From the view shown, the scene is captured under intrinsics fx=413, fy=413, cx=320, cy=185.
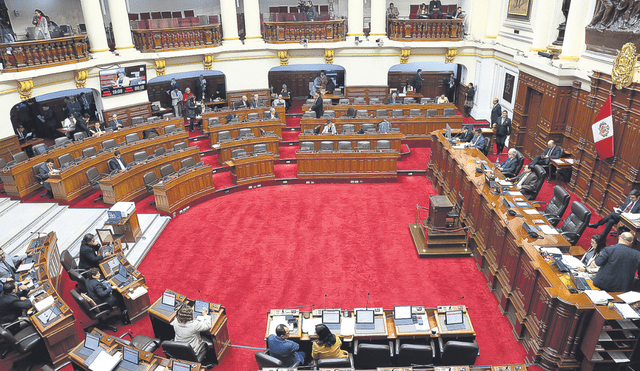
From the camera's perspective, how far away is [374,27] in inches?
675

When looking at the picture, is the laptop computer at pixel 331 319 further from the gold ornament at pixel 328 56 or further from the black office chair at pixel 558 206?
the gold ornament at pixel 328 56

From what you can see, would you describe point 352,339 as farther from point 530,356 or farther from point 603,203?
point 603,203

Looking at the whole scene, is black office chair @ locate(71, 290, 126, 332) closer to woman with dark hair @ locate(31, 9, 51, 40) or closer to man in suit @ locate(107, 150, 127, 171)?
man in suit @ locate(107, 150, 127, 171)

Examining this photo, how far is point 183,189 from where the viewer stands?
36.1 feet

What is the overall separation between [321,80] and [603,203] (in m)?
12.3

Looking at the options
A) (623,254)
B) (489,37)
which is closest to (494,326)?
(623,254)

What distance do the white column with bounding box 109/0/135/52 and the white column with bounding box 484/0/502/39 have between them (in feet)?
44.5

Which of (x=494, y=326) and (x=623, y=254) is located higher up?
(x=623, y=254)

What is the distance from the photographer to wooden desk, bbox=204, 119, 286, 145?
14.2 meters

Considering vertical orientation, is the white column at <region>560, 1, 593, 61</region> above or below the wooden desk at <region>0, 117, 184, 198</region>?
above

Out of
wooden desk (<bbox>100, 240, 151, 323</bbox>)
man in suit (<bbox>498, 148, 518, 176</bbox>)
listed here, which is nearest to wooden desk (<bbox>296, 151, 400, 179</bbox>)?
man in suit (<bbox>498, 148, 518, 176</bbox>)

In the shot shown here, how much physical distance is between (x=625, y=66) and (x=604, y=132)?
1.52 meters

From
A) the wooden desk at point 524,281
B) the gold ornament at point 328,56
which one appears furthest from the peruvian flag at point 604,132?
the gold ornament at point 328,56

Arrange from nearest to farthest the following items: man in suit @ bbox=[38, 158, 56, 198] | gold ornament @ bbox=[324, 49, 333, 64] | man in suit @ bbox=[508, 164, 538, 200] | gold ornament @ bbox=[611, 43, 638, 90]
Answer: gold ornament @ bbox=[611, 43, 638, 90] → man in suit @ bbox=[508, 164, 538, 200] → man in suit @ bbox=[38, 158, 56, 198] → gold ornament @ bbox=[324, 49, 333, 64]
